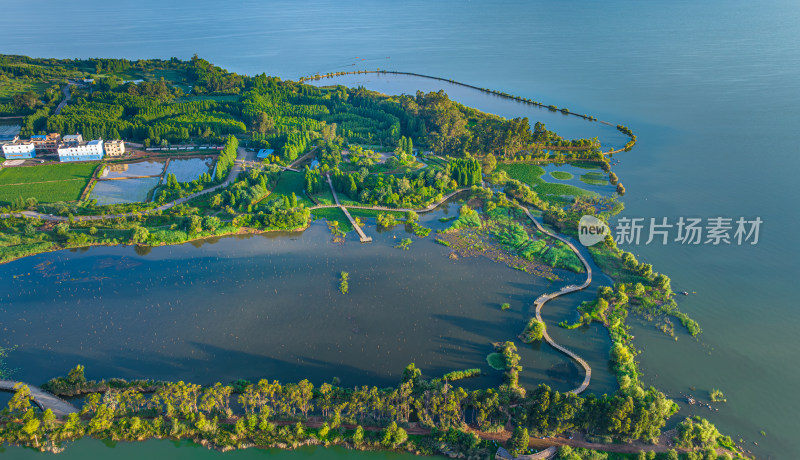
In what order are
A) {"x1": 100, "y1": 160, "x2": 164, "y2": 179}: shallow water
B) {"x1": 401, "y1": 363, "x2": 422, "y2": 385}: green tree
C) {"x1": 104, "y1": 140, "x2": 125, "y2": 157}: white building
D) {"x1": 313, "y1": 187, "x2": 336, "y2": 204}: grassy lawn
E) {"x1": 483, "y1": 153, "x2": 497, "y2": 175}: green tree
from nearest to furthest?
{"x1": 401, "y1": 363, "x2": 422, "y2": 385}: green tree, {"x1": 313, "y1": 187, "x2": 336, "y2": 204}: grassy lawn, {"x1": 100, "y1": 160, "x2": 164, "y2": 179}: shallow water, {"x1": 483, "y1": 153, "x2": 497, "y2": 175}: green tree, {"x1": 104, "y1": 140, "x2": 125, "y2": 157}: white building

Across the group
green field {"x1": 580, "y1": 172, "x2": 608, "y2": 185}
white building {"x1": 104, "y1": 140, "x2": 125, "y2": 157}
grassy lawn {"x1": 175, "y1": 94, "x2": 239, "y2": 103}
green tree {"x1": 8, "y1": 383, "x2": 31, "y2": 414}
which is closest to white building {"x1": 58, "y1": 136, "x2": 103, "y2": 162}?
white building {"x1": 104, "y1": 140, "x2": 125, "y2": 157}

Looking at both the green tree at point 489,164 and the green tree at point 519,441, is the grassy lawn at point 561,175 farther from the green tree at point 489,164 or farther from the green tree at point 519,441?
the green tree at point 519,441

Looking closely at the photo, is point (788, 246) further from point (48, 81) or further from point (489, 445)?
point (48, 81)

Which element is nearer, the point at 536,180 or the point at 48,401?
the point at 48,401

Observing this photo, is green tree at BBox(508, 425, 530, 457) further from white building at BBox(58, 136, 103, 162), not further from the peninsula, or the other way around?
white building at BBox(58, 136, 103, 162)

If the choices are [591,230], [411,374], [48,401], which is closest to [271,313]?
[411,374]

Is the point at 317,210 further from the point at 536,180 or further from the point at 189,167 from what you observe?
the point at 536,180

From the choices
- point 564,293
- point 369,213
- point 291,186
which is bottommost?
point 564,293
